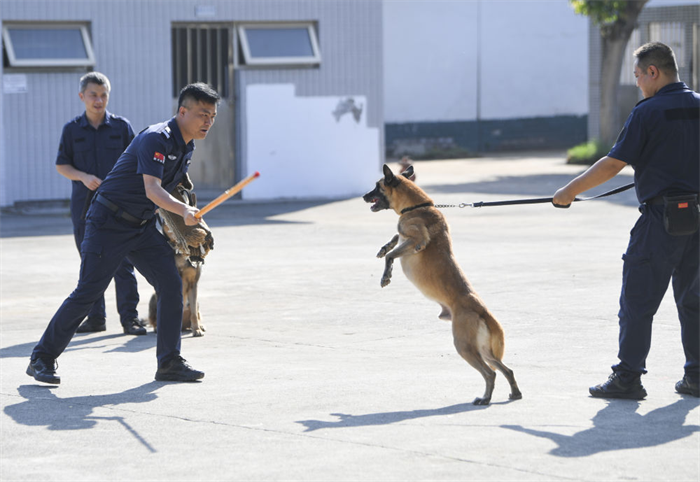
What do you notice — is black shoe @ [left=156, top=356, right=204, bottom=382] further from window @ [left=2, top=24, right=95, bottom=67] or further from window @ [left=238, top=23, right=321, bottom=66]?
window @ [left=238, top=23, right=321, bottom=66]

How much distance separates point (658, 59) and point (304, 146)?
14.3 meters

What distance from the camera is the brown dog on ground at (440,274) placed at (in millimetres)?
6070

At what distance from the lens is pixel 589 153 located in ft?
86.0

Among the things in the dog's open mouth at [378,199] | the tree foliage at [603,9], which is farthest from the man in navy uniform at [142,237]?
the tree foliage at [603,9]

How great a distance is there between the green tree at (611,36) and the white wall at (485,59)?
750 cm

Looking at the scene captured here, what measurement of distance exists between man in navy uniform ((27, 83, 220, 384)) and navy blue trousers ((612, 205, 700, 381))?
261 centimetres

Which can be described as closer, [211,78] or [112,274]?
[112,274]

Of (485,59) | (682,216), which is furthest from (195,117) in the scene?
(485,59)

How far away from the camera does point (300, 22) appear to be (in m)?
20.0

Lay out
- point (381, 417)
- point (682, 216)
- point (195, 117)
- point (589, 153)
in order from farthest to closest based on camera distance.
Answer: point (589, 153)
point (195, 117)
point (682, 216)
point (381, 417)

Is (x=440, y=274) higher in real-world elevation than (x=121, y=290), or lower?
higher

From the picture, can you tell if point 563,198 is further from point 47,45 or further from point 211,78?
point 211,78

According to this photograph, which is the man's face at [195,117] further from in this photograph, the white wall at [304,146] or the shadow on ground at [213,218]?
the white wall at [304,146]

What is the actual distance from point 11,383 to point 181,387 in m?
1.10
